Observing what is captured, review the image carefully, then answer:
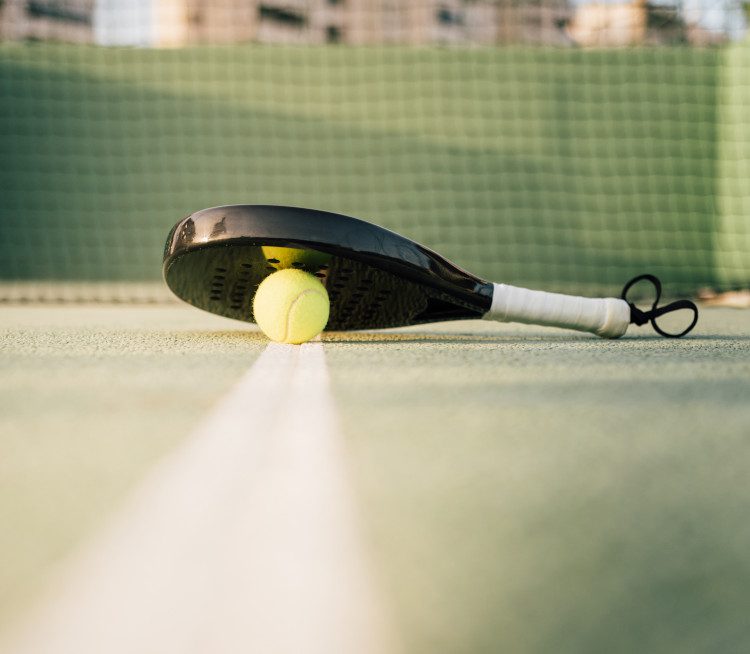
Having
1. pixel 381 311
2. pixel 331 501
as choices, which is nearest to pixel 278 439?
pixel 331 501

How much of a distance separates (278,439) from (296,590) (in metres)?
0.40

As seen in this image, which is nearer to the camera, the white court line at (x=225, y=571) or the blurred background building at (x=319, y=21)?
the white court line at (x=225, y=571)

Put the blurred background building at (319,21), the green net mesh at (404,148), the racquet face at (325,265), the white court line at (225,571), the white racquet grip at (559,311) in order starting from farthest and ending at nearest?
the blurred background building at (319,21) < the green net mesh at (404,148) < the white racquet grip at (559,311) < the racquet face at (325,265) < the white court line at (225,571)

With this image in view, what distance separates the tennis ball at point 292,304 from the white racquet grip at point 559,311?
0.40m

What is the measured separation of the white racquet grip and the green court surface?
0.43 meters

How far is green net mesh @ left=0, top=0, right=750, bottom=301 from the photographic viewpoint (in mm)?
7074

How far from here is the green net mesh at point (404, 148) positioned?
707 centimetres

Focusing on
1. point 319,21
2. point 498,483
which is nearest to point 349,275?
point 498,483

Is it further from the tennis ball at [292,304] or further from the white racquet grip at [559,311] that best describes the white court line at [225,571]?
the white racquet grip at [559,311]

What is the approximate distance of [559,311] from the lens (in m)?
1.94

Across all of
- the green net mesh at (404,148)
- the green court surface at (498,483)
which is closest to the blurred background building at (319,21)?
the green net mesh at (404,148)

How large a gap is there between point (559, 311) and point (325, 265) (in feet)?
1.89

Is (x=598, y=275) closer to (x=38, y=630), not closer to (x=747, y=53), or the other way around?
(x=747, y=53)

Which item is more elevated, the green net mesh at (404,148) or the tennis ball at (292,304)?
the green net mesh at (404,148)
